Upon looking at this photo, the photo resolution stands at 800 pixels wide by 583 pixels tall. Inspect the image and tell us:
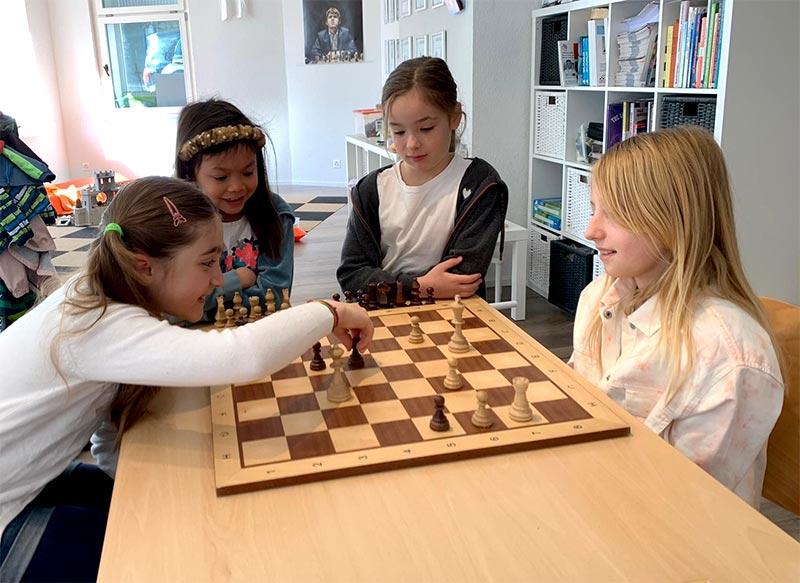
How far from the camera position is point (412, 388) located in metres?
1.29

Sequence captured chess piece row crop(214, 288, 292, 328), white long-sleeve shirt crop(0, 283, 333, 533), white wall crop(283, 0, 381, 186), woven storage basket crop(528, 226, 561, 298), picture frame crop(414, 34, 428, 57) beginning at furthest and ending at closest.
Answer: white wall crop(283, 0, 381, 186), picture frame crop(414, 34, 428, 57), woven storage basket crop(528, 226, 561, 298), captured chess piece row crop(214, 288, 292, 328), white long-sleeve shirt crop(0, 283, 333, 533)

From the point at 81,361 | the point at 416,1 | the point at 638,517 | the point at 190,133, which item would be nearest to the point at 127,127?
the point at 416,1

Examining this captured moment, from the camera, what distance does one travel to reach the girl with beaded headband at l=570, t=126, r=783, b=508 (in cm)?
123

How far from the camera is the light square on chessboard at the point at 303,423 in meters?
1.14

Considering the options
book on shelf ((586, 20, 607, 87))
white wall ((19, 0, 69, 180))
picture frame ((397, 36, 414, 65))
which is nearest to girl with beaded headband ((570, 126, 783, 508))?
book on shelf ((586, 20, 607, 87))

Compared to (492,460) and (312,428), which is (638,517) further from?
(312,428)

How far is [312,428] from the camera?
1.14 m

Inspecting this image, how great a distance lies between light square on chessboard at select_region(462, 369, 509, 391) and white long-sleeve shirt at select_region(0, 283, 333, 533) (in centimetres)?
29

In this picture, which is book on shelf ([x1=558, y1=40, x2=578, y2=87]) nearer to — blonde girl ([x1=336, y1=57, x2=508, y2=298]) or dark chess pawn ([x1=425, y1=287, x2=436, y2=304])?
blonde girl ([x1=336, y1=57, x2=508, y2=298])

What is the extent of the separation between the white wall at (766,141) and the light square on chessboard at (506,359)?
183 centimetres

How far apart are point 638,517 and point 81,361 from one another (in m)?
0.88

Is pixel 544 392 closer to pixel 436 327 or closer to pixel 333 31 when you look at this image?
pixel 436 327

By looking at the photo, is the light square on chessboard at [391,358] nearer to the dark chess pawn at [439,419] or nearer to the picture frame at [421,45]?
the dark chess pawn at [439,419]

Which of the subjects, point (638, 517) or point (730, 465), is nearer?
point (638, 517)
